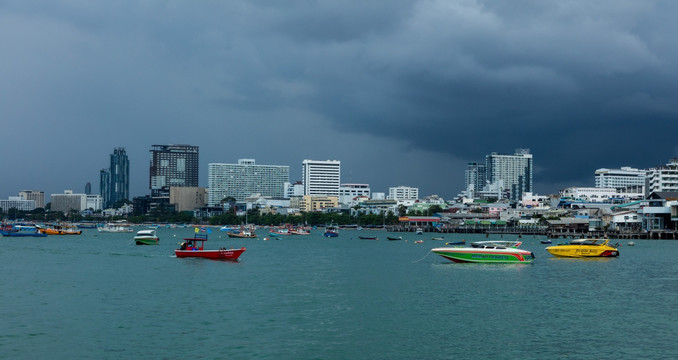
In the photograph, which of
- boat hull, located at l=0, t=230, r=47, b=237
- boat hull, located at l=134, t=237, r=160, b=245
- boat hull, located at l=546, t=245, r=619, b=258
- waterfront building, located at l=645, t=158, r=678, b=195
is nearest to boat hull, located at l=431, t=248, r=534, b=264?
boat hull, located at l=546, t=245, r=619, b=258

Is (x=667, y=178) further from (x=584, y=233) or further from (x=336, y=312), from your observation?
(x=336, y=312)

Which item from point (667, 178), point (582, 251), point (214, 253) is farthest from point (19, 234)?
point (667, 178)

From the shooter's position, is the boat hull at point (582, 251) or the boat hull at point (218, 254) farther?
the boat hull at point (582, 251)

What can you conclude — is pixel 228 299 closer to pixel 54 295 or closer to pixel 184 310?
pixel 184 310

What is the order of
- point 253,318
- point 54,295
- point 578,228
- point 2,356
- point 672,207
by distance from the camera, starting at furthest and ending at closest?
point 578,228 → point 672,207 → point 54,295 → point 253,318 → point 2,356

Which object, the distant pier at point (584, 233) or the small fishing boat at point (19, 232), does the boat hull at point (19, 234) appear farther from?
the distant pier at point (584, 233)

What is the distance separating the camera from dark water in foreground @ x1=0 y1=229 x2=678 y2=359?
2709 cm

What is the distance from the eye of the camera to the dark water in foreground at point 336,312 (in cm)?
2709

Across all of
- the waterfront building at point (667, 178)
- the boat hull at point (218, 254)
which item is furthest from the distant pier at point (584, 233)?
the boat hull at point (218, 254)

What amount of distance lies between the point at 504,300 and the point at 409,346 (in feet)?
46.2

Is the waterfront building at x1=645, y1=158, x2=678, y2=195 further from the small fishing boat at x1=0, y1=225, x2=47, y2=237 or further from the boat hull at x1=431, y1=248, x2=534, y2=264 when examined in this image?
the small fishing boat at x1=0, y1=225, x2=47, y2=237

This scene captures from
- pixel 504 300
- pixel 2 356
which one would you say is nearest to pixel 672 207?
pixel 504 300

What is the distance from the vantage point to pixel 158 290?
43.6 m

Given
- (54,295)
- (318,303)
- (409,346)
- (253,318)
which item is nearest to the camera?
(409,346)
